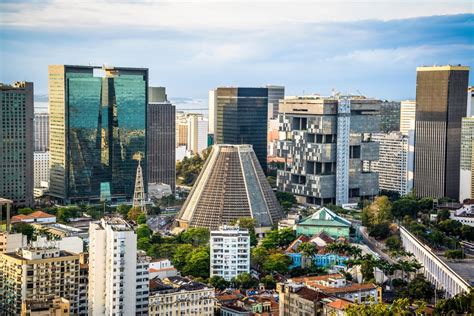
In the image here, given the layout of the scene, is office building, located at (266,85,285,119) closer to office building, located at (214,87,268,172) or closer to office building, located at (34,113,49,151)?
office building, located at (34,113,49,151)

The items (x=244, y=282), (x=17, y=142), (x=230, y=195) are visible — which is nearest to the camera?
(x=244, y=282)

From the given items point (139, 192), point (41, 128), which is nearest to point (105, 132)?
point (139, 192)

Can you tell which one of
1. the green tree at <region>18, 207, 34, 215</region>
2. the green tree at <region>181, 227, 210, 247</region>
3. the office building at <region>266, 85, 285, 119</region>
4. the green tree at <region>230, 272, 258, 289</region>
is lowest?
the green tree at <region>230, 272, 258, 289</region>

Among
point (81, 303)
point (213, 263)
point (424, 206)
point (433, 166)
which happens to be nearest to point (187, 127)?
point (433, 166)

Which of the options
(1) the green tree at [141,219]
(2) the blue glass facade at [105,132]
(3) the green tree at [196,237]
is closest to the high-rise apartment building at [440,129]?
(2) the blue glass facade at [105,132]

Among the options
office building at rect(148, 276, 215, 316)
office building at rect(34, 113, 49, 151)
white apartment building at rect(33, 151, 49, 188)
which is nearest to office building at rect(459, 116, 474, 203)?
white apartment building at rect(33, 151, 49, 188)

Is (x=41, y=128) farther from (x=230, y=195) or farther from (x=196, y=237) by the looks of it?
(x=196, y=237)
